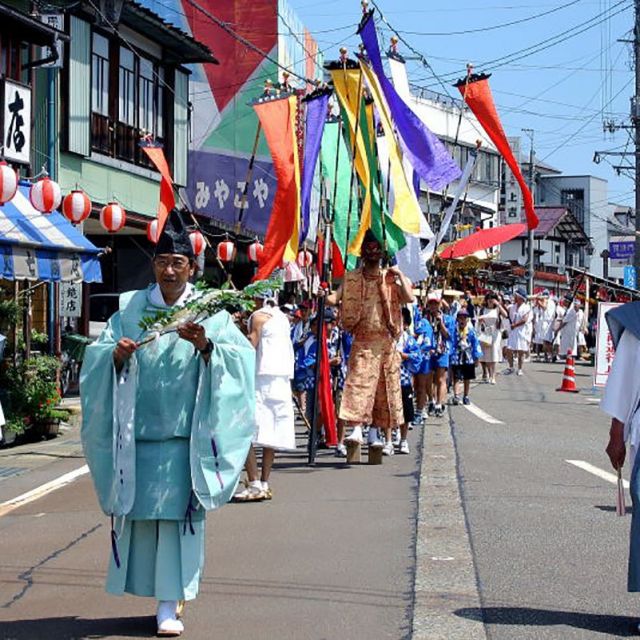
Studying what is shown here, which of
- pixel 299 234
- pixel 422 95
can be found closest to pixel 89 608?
pixel 299 234

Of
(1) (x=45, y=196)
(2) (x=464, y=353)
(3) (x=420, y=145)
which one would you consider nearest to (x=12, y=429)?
(1) (x=45, y=196)

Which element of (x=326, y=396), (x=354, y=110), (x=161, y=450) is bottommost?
(x=326, y=396)

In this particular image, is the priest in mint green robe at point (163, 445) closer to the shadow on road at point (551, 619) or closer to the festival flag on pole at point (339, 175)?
the shadow on road at point (551, 619)

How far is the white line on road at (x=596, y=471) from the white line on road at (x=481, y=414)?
4.45 meters

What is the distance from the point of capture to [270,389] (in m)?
10.4

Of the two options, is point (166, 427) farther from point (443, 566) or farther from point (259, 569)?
point (443, 566)

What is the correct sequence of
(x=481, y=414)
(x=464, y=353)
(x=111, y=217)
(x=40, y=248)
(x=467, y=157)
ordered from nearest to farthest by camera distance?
(x=40, y=248) → (x=481, y=414) → (x=111, y=217) → (x=464, y=353) → (x=467, y=157)

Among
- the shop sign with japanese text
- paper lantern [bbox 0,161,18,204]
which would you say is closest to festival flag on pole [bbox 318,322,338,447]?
paper lantern [bbox 0,161,18,204]

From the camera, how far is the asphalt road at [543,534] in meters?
6.15

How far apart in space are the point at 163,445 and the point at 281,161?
777 cm

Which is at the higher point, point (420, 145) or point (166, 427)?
point (420, 145)

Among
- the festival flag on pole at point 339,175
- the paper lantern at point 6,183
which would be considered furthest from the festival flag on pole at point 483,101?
the paper lantern at point 6,183

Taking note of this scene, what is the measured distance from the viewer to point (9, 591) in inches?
269

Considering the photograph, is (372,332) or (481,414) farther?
(481,414)
